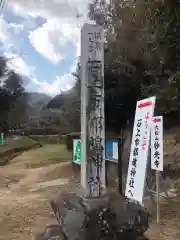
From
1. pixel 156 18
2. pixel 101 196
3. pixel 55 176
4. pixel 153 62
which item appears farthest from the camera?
pixel 55 176

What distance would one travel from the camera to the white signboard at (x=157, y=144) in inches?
220

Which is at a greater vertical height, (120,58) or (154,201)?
(120,58)

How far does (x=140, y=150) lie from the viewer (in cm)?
482

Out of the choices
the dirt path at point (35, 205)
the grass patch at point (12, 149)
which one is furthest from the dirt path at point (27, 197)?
the grass patch at point (12, 149)

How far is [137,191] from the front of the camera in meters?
4.73

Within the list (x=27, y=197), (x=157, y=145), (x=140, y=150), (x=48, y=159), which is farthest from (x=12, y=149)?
(x=140, y=150)

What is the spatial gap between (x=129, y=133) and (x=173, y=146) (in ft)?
7.79

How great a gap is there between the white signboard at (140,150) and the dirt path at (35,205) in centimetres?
83

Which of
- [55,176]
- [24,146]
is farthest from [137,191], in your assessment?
[24,146]

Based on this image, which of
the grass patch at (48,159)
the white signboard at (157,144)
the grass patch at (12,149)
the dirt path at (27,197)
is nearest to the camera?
the white signboard at (157,144)

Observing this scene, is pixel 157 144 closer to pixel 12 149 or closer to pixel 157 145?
pixel 157 145

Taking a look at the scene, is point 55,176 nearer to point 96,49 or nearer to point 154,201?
point 154,201

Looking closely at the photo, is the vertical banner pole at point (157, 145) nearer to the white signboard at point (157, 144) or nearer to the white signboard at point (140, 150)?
the white signboard at point (157, 144)

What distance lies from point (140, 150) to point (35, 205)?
424 centimetres
